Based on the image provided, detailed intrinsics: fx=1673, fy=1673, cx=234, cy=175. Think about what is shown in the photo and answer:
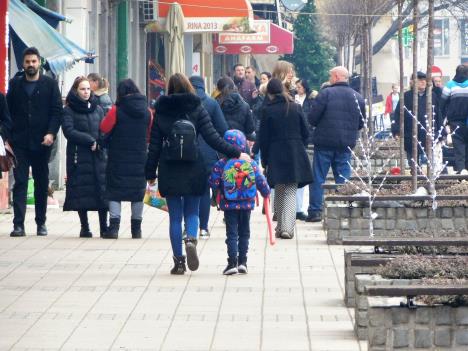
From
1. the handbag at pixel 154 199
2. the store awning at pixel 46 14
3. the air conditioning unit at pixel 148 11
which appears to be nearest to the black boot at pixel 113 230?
the handbag at pixel 154 199

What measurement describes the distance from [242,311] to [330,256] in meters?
3.76

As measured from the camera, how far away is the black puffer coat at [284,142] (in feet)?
53.9

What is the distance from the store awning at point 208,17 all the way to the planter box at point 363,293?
80.4 ft

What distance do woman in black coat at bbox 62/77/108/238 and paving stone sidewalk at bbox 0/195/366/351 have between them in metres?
0.35

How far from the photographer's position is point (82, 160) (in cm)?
1630

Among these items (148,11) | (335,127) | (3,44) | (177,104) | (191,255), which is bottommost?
(191,255)

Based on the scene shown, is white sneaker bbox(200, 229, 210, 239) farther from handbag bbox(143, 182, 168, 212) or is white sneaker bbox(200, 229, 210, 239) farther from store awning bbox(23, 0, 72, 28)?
store awning bbox(23, 0, 72, 28)

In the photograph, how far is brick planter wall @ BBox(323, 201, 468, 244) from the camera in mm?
14961

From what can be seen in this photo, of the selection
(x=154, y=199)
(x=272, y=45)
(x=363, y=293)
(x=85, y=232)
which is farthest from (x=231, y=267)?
(x=272, y=45)

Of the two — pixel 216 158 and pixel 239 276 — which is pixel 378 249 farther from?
pixel 216 158

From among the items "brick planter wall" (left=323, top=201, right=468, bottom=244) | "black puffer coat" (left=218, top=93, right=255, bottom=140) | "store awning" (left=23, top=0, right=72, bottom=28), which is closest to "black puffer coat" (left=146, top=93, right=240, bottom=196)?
"brick planter wall" (left=323, top=201, right=468, bottom=244)

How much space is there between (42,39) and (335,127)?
410 cm

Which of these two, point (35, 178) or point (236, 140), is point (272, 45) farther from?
point (236, 140)

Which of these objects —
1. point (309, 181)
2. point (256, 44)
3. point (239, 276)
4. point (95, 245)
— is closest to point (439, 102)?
point (309, 181)
